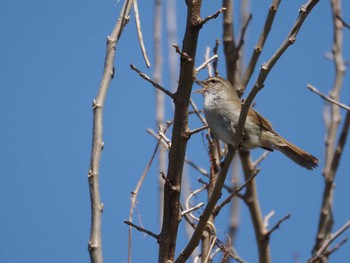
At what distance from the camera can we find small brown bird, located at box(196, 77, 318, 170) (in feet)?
13.8

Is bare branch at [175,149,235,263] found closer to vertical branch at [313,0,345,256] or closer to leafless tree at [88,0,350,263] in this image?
leafless tree at [88,0,350,263]

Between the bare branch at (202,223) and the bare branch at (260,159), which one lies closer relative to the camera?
the bare branch at (202,223)

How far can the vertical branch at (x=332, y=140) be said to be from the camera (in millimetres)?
4293

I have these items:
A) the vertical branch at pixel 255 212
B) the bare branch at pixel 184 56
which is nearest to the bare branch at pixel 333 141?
the vertical branch at pixel 255 212

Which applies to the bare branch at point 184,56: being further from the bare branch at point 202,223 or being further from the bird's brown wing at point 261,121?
the bird's brown wing at point 261,121

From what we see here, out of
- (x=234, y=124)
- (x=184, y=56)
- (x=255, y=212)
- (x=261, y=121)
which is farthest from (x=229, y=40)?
(x=184, y=56)

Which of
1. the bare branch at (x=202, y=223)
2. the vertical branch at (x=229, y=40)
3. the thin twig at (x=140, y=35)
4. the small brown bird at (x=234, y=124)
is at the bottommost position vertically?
the bare branch at (x=202, y=223)

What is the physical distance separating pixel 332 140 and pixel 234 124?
100cm

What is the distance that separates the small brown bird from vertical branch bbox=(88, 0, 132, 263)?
151 centimetres

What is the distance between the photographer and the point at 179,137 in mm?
2270

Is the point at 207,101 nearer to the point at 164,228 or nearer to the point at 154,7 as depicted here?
the point at 154,7

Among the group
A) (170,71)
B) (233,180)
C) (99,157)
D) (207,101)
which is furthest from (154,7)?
(99,157)

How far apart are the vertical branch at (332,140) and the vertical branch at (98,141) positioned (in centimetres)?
239

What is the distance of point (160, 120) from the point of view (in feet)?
11.9
